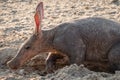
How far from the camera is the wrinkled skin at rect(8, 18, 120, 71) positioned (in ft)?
23.6

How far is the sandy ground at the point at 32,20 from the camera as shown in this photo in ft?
20.9

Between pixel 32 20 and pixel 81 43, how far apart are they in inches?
145

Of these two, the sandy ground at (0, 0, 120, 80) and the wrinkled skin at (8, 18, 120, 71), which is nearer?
the sandy ground at (0, 0, 120, 80)

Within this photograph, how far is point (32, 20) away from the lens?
10703mm

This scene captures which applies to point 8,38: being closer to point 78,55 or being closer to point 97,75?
point 78,55

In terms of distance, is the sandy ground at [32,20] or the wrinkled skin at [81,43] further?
the wrinkled skin at [81,43]

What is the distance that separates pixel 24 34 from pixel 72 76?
3.45 meters

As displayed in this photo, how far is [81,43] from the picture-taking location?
7230mm

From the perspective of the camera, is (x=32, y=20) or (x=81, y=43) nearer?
(x=81, y=43)

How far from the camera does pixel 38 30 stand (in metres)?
7.39

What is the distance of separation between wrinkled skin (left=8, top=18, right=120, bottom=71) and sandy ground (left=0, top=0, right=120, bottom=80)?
37 cm

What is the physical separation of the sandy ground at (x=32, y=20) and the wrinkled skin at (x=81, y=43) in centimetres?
37

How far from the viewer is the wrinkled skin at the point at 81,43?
7.18 metres

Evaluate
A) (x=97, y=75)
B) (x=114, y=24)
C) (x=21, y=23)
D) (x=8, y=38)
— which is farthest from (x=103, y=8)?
(x=97, y=75)
